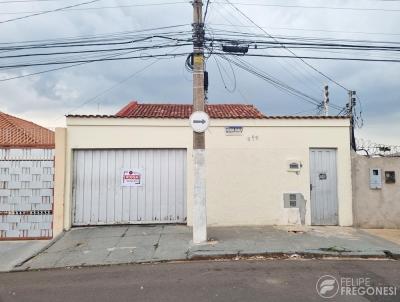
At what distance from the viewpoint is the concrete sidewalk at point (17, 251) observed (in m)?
8.60

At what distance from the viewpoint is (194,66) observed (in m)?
9.89

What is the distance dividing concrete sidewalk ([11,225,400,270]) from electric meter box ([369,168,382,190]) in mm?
1587

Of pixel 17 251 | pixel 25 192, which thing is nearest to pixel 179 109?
pixel 25 192

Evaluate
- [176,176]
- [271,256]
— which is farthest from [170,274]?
[176,176]

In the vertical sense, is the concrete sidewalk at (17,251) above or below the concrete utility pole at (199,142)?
below

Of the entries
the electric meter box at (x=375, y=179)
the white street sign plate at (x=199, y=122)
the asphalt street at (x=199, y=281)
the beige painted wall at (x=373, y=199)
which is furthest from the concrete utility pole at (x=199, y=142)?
the electric meter box at (x=375, y=179)

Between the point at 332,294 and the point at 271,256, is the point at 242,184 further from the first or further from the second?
the point at 332,294

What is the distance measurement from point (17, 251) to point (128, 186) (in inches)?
134

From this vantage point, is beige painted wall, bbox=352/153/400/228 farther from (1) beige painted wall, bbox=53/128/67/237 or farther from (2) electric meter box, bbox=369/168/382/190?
(1) beige painted wall, bbox=53/128/67/237

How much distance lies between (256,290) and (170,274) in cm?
176

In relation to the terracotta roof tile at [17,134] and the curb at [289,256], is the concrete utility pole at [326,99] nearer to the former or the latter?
the terracotta roof tile at [17,134]

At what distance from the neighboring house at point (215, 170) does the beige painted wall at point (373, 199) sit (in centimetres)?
26

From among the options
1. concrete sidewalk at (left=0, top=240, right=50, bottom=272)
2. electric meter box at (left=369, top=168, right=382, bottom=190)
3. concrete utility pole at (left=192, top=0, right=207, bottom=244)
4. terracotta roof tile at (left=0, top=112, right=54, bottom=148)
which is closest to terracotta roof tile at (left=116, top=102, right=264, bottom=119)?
terracotta roof tile at (left=0, top=112, right=54, bottom=148)

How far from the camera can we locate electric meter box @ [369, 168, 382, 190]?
39.5ft
